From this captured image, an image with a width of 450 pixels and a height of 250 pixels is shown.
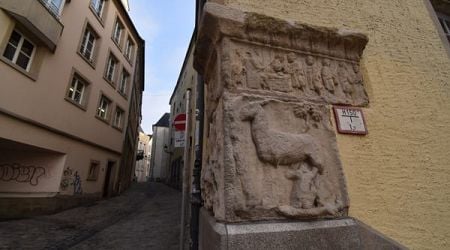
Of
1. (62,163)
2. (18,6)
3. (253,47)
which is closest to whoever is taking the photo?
(253,47)

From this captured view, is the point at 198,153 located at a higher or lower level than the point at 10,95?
lower

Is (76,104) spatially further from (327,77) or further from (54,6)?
(327,77)

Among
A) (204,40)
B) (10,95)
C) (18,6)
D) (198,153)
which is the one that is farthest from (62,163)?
(204,40)

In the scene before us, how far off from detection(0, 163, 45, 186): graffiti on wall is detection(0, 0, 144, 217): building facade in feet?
0.07

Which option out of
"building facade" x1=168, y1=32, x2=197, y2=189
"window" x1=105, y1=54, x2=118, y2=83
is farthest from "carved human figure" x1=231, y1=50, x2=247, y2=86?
"window" x1=105, y1=54, x2=118, y2=83

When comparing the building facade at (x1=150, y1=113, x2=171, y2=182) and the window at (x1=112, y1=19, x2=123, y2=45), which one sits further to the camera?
the building facade at (x1=150, y1=113, x2=171, y2=182)

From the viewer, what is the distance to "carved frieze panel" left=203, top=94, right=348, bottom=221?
1.47 m

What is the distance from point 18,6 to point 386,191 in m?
8.22

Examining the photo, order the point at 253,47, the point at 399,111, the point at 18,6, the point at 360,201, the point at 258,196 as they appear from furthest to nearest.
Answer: the point at 18,6 < the point at 399,111 < the point at 253,47 < the point at 360,201 < the point at 258,196

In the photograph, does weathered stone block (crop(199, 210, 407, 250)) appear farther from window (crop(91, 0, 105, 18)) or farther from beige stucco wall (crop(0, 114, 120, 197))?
window (crop(91, 0, 105, 18))

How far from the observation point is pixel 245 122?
163cm

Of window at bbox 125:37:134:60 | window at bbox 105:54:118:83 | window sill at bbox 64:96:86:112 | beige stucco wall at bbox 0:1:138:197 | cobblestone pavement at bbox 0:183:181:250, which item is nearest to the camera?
cobblestone pavement at bbox 0:183:181:250

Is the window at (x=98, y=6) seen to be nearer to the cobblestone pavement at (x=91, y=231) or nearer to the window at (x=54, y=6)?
the window at (x=54, y=6)

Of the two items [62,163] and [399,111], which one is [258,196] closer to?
[399,111]
